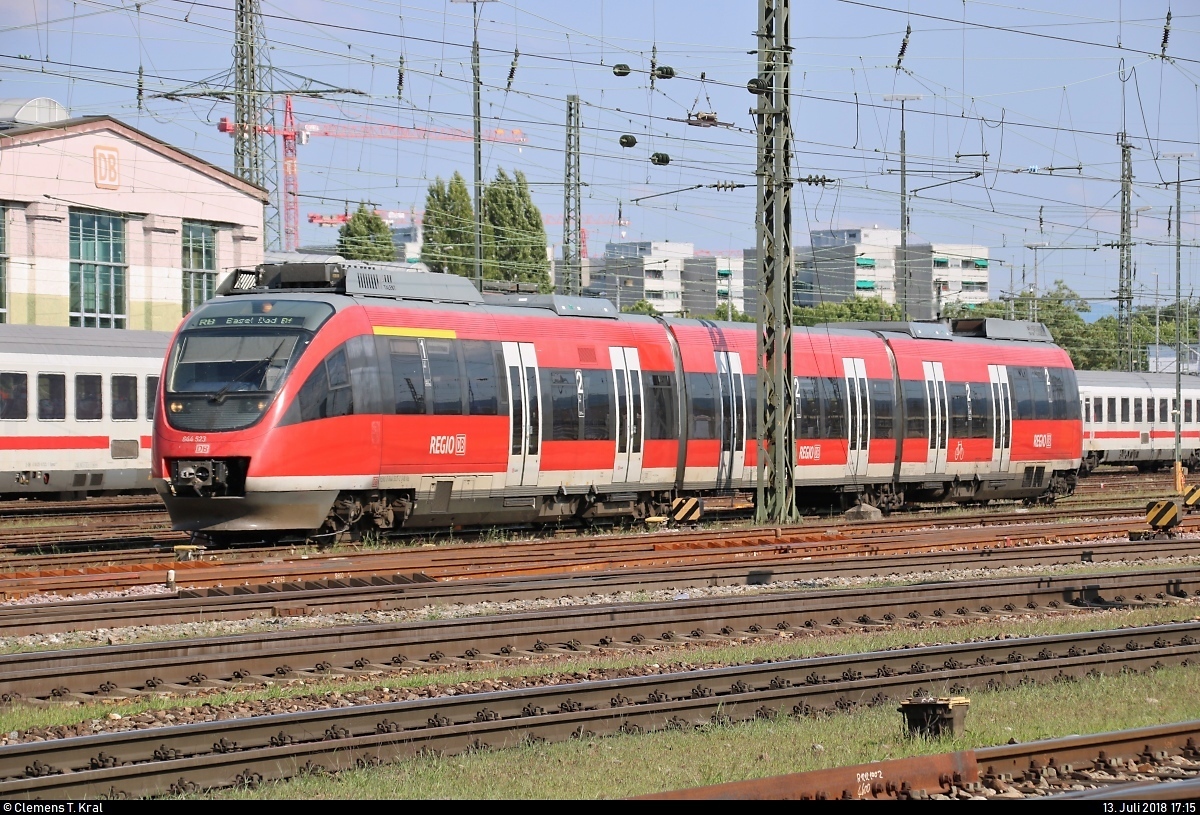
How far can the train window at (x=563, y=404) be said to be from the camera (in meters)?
22.8

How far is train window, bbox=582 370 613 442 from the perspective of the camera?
76.9ft

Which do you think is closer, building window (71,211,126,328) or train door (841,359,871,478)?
train door (841,359,871,478)

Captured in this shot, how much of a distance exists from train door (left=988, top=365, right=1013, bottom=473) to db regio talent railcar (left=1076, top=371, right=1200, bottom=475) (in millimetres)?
17192

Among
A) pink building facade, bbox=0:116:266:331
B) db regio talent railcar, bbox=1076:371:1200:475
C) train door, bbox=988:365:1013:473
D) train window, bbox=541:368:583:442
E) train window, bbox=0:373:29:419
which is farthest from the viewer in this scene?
db regio talent railcar, bbox=1076:371:1200:475

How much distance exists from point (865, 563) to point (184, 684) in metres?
10.4

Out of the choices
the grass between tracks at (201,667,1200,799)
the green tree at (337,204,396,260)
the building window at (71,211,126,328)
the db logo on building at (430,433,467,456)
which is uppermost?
the green tree at (337,204,396,260)

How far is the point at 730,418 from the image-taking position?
26266 mm

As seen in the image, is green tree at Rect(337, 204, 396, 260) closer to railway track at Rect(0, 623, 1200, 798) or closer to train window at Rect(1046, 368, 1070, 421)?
train window at Rect(1046, 368, 1070, 421)

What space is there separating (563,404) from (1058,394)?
15627 mm

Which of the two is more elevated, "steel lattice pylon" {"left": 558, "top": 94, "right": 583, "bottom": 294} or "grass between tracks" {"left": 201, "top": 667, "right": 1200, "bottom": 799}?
"steel lattice pylon" {"left": 558, "top": 94, "right": 583, "bottom": 294}

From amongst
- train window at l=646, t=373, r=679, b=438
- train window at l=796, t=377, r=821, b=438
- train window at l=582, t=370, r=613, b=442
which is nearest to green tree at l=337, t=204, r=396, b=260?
train window at l=796, t=377, r=821, b=438

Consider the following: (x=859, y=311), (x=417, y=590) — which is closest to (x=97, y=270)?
(x=417, y=590)

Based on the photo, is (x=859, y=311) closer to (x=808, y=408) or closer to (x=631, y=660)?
(x=808, y=408)
